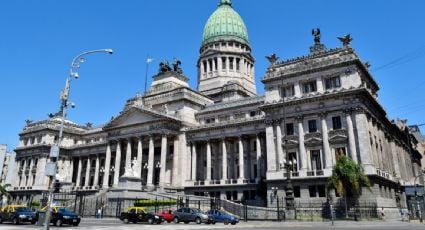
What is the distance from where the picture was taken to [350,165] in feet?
127

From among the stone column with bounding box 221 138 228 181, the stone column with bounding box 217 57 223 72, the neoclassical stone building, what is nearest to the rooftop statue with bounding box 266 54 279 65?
the neoclassical stone building

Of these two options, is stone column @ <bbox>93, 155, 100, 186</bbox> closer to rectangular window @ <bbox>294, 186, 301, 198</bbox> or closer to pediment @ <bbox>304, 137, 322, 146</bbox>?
rectangular window @ <bbox>294, 186, 301, 198</bbox>

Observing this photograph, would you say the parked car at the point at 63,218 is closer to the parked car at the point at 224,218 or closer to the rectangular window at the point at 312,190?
the parked car at the point at 224,218

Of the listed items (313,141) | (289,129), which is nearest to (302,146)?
(313,141)

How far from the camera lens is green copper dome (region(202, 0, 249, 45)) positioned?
92.2 meters

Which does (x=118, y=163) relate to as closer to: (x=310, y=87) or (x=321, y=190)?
(x=310, y=87)

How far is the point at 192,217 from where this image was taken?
113 ft

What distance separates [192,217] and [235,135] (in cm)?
2959

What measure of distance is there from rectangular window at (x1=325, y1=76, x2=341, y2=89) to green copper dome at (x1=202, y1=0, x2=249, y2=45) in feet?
149

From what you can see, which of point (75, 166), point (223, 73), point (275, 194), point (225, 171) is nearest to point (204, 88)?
point (223, 73)

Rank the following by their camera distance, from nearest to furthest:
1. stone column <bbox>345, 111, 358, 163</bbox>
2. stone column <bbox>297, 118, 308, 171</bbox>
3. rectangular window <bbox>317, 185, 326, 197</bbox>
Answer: stone column <bbox>345, 111, 358, 163</bbox> → rectangular window <bbox>317, 185, 326, 197</bbox> → stone column <bbox>297, 118, 308, 171</bbox>

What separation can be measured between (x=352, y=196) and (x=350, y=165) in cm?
612

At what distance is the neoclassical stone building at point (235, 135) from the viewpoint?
47.7 meters

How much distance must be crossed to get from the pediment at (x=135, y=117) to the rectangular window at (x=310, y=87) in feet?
84.2
